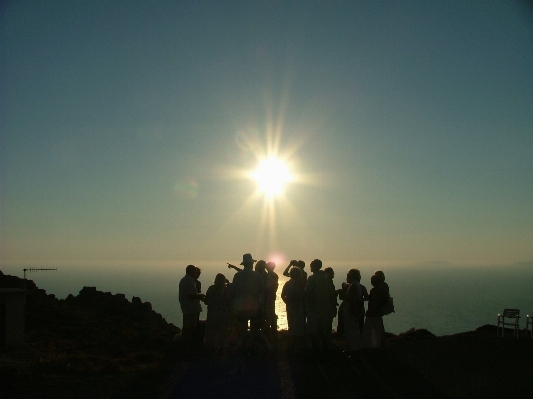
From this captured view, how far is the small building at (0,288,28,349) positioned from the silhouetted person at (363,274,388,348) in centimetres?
1136

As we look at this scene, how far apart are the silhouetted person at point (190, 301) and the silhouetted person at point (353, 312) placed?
3.17 meters

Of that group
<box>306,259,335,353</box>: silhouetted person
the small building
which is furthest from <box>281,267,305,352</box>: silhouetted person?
the small building

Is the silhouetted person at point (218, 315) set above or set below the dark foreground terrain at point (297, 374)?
above

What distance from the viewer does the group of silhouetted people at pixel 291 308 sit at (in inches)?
483

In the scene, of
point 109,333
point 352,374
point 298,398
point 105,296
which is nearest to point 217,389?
point 298,398

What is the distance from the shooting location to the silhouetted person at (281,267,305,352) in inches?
507

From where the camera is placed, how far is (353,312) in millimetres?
12180

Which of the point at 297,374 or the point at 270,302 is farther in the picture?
the point at 270,302

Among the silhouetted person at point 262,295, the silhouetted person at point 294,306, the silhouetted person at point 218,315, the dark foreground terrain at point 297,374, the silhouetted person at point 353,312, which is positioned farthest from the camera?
the silhouetted person at point 294,306

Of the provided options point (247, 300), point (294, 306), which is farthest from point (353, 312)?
point (247, 300)

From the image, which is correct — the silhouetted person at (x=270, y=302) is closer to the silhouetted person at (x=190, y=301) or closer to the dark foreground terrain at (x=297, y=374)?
the dark foreground terrain at (x=297, y=374)

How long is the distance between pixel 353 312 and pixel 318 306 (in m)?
0.74

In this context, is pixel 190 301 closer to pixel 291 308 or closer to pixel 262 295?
pixel 262 295

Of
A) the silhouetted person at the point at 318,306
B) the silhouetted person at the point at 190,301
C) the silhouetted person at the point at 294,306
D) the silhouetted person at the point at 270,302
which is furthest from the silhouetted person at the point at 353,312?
the silhouetted person at the point at 190,301
